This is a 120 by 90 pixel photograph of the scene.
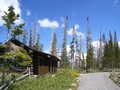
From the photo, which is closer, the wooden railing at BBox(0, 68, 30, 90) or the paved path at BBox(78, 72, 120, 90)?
the wooden railing at BBox(0, 68, 30, 90)

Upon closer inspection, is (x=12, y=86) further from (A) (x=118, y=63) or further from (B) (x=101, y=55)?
(B) (x=101, y=55)

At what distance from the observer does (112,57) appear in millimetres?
72750

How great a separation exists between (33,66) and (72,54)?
48.3 meters

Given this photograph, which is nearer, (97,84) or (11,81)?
(11,81)

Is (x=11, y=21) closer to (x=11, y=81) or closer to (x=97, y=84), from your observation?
(x=11, y=81)

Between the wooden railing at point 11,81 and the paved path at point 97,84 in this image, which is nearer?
the wooden railing at point 11,81

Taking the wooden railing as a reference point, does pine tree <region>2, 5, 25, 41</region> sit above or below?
above

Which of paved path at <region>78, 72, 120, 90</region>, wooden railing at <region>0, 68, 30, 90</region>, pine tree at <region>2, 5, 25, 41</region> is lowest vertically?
paved path at <region>78, 72, 120, 90</region>

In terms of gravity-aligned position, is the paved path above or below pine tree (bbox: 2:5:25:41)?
below

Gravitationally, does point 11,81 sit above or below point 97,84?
above

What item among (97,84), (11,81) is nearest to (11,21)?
(11,81)

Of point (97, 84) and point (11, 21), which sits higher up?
point (11, 21)

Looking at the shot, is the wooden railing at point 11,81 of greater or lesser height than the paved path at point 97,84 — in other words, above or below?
above

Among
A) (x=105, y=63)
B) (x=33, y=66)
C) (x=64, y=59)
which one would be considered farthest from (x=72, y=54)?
(x=33, y=66)
